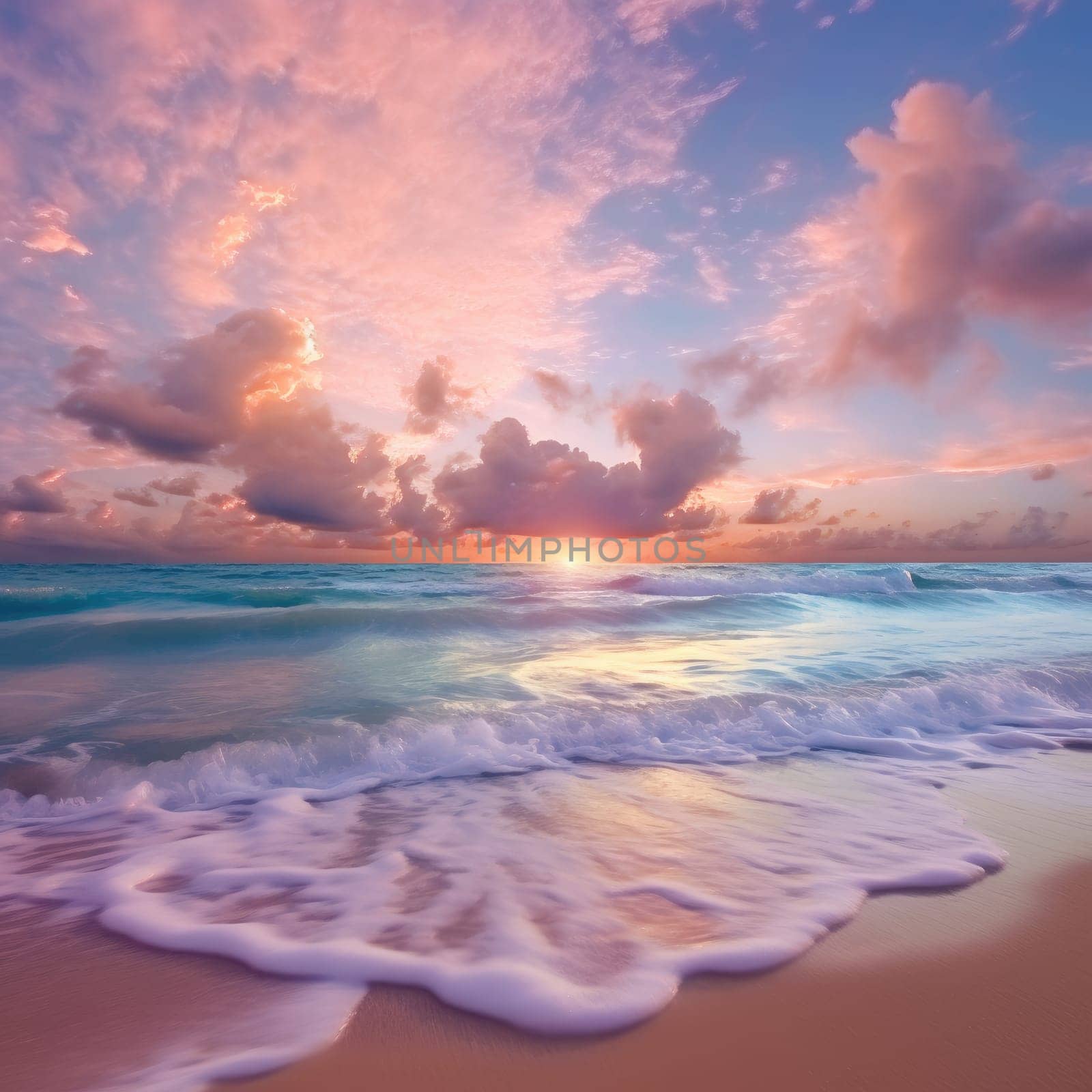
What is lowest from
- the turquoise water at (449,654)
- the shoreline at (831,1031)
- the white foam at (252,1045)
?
the turquoise water at (449,654)

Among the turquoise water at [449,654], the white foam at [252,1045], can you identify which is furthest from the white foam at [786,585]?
the white foam at [252,1045]

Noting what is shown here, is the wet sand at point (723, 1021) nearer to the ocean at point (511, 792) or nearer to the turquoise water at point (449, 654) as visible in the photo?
the ocean at point (511, 792)

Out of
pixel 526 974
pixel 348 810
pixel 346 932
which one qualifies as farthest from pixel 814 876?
pixel 348 810

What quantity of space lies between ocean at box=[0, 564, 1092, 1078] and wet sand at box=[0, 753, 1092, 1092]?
0.11 meters

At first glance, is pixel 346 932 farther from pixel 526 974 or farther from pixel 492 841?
pixel 492 841

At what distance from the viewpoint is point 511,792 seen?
413 cm

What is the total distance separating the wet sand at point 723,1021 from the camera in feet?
5.19

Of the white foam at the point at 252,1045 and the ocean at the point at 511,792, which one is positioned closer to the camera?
the white foam at the point at 252,1045

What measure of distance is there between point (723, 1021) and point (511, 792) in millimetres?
2481

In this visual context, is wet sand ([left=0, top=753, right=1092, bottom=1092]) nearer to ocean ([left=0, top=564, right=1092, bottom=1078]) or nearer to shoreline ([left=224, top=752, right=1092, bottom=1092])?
shoreline ([left=224, top=752, right=1092, bottom=1092])

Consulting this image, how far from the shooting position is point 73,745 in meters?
5.31

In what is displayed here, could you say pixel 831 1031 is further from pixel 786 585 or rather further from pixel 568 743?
pixel 786 585

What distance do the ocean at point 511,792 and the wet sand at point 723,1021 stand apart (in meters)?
0.11

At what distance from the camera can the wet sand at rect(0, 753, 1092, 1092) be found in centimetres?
158
